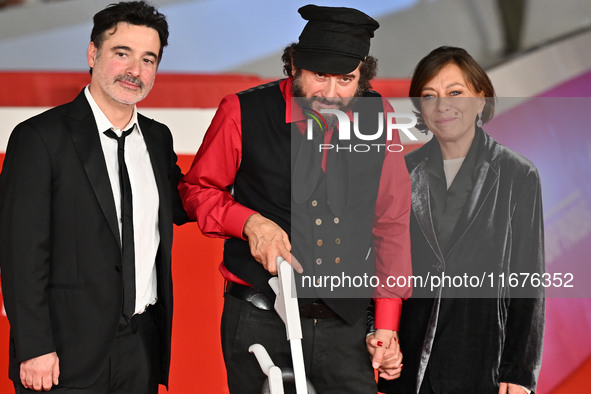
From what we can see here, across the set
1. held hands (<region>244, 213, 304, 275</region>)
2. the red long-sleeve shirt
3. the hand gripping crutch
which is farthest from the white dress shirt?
the hand gripping crutch

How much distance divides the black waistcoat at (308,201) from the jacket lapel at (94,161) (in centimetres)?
34

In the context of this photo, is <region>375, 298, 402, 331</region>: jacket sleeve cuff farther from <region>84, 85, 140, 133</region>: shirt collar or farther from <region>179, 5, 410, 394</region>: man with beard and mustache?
<region>84, 85, 140, 133</region>: shirt collar

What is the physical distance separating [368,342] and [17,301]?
939mm

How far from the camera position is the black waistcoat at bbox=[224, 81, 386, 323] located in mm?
2047

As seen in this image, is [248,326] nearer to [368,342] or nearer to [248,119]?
[368,342]

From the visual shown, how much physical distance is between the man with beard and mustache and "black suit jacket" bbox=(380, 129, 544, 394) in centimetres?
10

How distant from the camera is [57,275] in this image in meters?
1.98

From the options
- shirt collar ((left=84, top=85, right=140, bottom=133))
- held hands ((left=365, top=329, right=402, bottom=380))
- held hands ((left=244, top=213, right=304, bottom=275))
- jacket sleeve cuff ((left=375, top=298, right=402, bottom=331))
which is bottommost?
held hands ((left=365, top=329, right=402, bottom=380))

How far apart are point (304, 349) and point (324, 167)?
19.7 inches

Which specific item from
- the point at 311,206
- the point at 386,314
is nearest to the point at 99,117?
the point at 311,206

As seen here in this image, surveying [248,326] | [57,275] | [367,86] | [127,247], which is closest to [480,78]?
[367,86]

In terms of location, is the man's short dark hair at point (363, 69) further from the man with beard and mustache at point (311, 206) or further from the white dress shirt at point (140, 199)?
the white dress shirt at point (140, 199)

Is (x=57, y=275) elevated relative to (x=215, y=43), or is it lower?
lower

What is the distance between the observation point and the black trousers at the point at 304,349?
6.72ft
